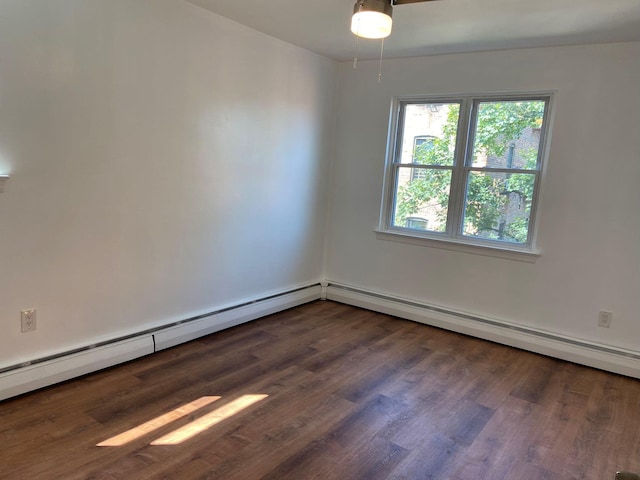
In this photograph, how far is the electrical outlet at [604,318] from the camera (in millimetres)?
3281

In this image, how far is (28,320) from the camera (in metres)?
2.43

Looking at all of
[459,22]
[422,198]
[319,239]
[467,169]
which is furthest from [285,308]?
[459,22]

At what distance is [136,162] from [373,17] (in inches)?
65.0

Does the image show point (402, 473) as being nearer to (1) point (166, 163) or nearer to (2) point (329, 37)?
(1) point (166, 163)

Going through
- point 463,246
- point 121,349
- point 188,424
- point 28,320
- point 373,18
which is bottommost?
point 188,424

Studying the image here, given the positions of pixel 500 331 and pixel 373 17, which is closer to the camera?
pixel 373 17

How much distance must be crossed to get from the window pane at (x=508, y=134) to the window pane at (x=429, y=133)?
226 millimetres

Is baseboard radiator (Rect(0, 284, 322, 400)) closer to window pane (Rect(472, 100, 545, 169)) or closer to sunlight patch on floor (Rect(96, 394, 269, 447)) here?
sunlight patch on floor (Rect(96, 394, 269, 447))

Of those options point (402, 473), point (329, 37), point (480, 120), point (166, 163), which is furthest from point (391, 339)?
point (329, 37)

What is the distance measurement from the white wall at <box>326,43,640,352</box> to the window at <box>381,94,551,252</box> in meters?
0.12

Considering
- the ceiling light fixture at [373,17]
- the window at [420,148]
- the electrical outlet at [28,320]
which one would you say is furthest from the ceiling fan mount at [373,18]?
the electrical outlet at [28,320]

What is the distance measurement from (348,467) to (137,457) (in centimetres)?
95

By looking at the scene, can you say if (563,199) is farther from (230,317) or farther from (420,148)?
(230,317)

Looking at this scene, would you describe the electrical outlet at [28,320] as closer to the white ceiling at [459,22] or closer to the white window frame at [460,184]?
the white ceiling at [459,22]
